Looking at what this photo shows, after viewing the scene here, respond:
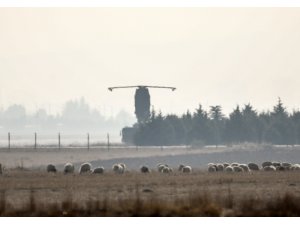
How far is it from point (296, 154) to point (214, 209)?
277 ft

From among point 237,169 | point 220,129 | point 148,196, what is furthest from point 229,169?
point 220,129

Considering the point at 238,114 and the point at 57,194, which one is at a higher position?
the point at 238,114

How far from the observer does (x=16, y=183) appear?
50906 mm

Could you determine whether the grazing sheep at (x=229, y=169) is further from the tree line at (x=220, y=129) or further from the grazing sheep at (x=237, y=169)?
the tree line at (x=220, y=129)

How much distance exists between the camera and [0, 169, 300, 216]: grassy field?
104ft

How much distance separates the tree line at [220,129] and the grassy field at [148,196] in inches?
3072

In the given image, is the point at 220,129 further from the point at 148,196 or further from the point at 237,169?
the point at 148,196

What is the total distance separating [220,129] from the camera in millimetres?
147000

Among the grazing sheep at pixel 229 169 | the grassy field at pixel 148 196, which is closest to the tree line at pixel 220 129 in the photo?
the grazing sheep at pixel 229 169

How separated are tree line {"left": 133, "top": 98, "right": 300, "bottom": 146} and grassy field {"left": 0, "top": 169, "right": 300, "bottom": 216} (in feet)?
256

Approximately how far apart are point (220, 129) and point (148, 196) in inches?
4253

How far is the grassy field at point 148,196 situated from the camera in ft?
104

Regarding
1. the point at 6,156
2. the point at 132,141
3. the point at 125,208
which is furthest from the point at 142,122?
the point at 125,208

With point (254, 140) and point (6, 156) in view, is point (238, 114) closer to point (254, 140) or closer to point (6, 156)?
point (254, 140)
